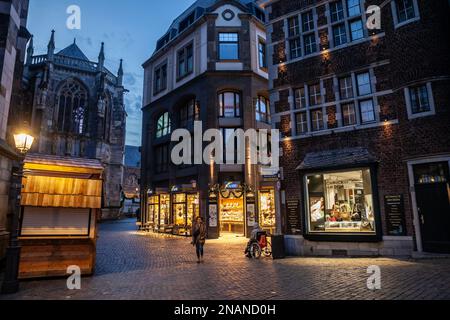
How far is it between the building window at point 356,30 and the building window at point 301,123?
394cm

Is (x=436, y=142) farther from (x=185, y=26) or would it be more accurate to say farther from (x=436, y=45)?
(x=185, y=26)

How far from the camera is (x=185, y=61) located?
26.8 m

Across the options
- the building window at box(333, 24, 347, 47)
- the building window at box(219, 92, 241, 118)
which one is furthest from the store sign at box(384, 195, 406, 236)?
the building window at box(219, 92, 241, 118)

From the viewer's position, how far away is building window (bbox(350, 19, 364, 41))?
12.8 metres

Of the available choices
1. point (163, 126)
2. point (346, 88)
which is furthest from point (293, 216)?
point (163, 126)

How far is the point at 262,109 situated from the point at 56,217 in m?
19.5

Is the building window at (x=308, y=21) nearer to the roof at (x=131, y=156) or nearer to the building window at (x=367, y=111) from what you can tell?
the building window at (x=367, y=111)

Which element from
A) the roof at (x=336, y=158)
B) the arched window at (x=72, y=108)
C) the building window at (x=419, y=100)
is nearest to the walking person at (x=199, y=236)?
the roof at (x=336, y=158)

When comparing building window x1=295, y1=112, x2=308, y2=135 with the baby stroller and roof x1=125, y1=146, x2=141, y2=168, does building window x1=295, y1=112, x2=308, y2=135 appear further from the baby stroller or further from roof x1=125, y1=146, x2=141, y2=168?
roof x1=125, y1=146, x2=141, y2=168

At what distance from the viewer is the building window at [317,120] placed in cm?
1339

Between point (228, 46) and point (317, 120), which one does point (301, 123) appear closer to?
point (317, 120)

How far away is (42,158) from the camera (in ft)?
30.2

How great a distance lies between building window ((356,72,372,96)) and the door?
3.79 meters

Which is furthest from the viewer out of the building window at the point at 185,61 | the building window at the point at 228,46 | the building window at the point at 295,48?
the building window at the point at 185,61
